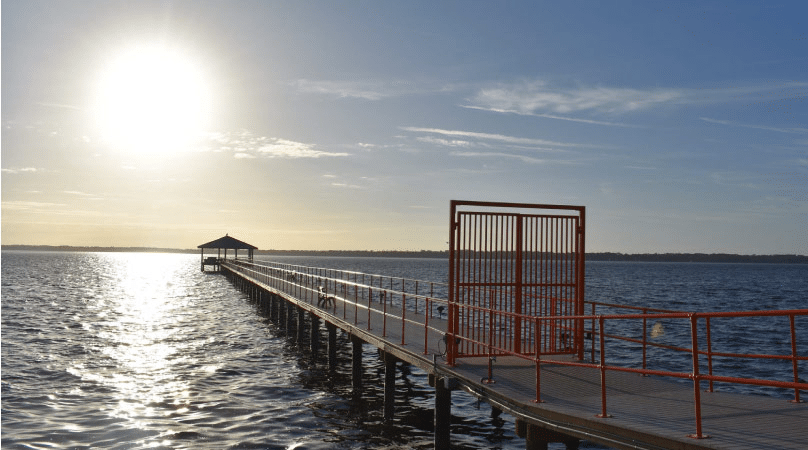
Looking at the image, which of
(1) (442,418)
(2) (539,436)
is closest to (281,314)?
(1) (442,418)

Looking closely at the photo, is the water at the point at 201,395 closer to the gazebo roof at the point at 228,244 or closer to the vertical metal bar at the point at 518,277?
the vertical metal bar at the point at 518,277

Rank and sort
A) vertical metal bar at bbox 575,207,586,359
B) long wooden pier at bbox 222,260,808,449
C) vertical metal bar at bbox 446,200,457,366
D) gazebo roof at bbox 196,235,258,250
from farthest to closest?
gazebo roof at bbox 196,235,258,250, vertical metal bar at bbox 575,207,586,359, vertical metal bar at bbox 446,200,457,366, long wooden pier at bbox 222,260,808,449

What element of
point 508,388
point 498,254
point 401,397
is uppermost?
point 498,254

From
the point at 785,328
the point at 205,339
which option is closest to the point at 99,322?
the point at 205,339

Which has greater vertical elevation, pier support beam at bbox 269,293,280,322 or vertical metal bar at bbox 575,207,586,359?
vertical metal bar at bbox 575,207,586,359

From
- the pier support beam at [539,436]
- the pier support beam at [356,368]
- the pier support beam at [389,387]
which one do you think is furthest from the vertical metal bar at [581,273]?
the pier support beam at [356,368]

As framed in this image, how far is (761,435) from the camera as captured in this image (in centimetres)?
661

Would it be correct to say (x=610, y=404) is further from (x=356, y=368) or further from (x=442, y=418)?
(x=356, y=368)

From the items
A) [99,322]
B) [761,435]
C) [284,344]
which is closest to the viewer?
[761,435]

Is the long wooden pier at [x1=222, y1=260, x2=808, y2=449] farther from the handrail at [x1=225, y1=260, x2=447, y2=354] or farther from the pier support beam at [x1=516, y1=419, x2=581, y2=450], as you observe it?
the handrail at [x1=225, y1=260, x2=447, y2=354]

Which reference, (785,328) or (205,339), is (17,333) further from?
(785,328)

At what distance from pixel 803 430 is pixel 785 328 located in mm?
34070

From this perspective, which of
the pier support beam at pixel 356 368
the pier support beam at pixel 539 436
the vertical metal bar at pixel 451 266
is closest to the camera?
the pier support beam at pixel 539 436

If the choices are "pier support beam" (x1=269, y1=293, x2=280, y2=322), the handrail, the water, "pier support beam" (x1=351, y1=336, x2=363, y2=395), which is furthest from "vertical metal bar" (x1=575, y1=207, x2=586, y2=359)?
"pier support beam" (x1=269, y1=293, x2=280, y2=322)
